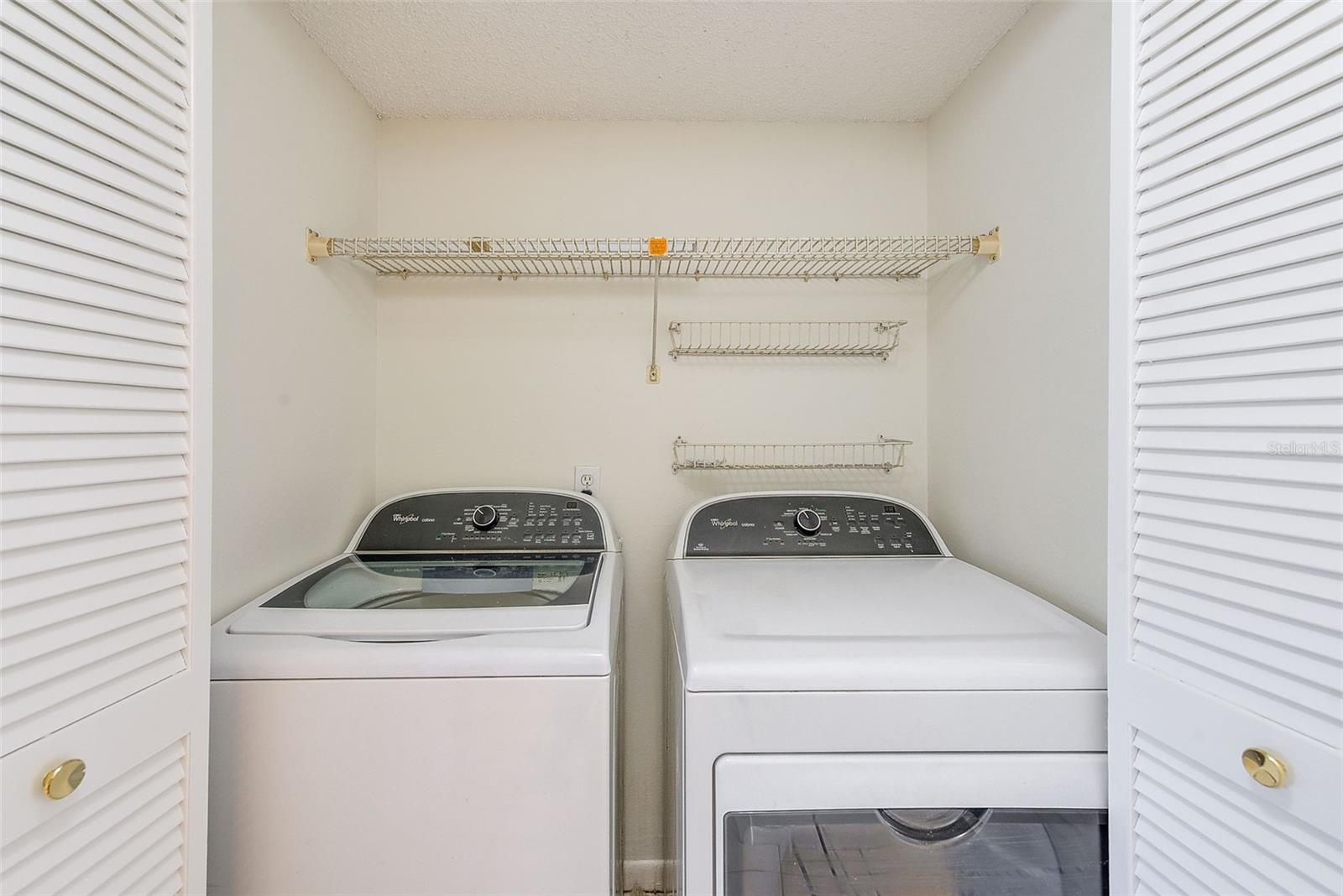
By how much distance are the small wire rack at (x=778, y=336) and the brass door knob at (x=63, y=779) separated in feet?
5.20

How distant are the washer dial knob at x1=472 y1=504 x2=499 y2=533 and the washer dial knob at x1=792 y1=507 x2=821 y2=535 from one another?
89 centimetres

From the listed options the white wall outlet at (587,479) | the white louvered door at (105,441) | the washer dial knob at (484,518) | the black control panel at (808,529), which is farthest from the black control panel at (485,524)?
the white louvered door at (105,441)

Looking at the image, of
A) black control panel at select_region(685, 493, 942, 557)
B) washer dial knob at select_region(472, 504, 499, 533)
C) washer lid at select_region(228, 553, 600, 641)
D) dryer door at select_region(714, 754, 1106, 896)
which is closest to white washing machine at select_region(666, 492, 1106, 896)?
dryer door at select_region(714, 754, 1106, 896)

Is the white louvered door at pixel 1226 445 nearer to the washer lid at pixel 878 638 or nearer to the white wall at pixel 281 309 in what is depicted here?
the washer lid at pixel 878 638

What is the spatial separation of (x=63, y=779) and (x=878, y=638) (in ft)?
3.63

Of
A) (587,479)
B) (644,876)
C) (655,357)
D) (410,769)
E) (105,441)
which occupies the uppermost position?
(655,357)

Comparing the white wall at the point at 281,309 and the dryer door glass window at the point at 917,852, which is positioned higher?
the white wall at the point at 281,309

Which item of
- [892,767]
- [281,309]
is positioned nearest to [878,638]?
[892,767]

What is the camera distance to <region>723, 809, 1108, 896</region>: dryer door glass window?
948mm

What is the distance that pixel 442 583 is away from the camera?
4.48 ft

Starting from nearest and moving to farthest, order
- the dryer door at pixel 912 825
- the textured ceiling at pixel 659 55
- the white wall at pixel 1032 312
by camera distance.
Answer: the dryer door at pixel 912 825
the white wall at pixel 1032 312
the textured ceiling at pixel 659 55

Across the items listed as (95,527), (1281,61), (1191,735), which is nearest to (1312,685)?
(1191,735)

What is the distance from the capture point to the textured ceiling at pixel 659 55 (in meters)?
1.42

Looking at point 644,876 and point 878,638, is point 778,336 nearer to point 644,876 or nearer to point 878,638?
point 878,638
